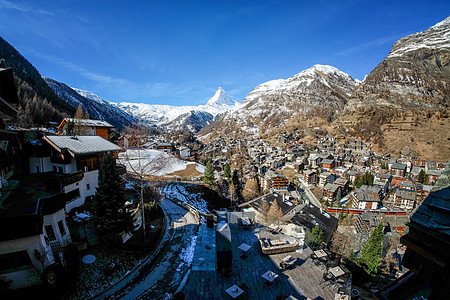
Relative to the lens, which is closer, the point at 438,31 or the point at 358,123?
the point at 358,123

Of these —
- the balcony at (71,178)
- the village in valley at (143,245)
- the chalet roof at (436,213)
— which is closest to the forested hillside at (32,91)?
the balcony at (71,178)

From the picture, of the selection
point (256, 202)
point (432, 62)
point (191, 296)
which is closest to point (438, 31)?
point (432, 62)

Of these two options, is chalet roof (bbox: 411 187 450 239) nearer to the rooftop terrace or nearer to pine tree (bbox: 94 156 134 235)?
the rooftop terrace

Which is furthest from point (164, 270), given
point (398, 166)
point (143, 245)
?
point (398, 166)

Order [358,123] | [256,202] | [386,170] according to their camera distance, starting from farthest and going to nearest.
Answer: [358,123] → [386,170] → [256,202]

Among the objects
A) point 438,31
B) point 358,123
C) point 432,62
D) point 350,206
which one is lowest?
point 350,206

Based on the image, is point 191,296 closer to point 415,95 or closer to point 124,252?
point 124,252

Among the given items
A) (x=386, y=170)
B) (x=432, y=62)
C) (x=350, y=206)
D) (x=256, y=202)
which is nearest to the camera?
(x=256, y=202)
